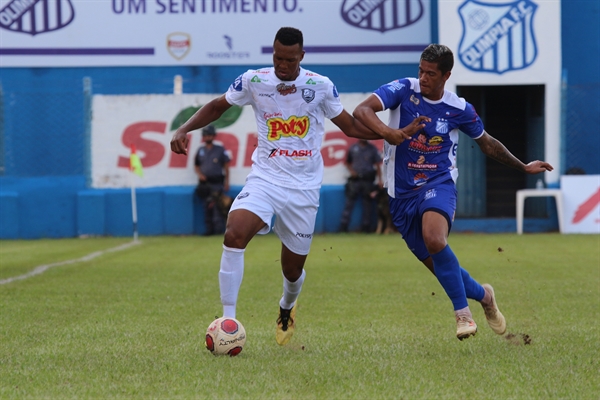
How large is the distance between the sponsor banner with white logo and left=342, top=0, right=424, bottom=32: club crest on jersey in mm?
5110

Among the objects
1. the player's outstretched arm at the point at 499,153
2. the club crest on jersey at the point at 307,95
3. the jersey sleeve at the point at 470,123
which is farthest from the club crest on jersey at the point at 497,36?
the club crest on jersey at the point at 307,95

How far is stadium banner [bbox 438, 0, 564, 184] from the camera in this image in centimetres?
1983

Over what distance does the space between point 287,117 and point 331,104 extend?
33cm

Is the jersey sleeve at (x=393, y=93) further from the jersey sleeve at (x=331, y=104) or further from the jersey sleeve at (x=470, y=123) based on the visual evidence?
the jersey sleeve at (x=470, y=123)

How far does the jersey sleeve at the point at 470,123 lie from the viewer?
6777 mm

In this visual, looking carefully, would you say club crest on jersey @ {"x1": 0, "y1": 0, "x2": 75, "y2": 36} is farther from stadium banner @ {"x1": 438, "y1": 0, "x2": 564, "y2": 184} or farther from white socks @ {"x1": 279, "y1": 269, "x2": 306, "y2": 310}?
white socks @ {"x1": 279, "y1": 269, "x2": 306, "y2": 310}

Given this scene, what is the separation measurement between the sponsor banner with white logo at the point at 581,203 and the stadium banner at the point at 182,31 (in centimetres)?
473

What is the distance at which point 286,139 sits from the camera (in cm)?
655

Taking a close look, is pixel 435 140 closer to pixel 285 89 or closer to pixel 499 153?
pixel 499 153

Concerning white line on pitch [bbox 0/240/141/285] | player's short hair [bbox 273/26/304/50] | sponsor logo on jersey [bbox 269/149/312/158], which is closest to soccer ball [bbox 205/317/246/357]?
sponsor logo on jersey [bbox 269/149/312/158]

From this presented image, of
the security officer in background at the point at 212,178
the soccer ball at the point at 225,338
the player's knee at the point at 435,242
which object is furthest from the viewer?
the security officer in background at the point at 212,178

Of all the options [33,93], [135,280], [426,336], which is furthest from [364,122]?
[33,93]

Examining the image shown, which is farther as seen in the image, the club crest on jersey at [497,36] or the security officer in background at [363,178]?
the security officer in background at [363,178]

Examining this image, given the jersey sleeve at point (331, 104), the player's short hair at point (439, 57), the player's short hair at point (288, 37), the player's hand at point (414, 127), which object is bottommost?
the player's hand at point (414, 127)
